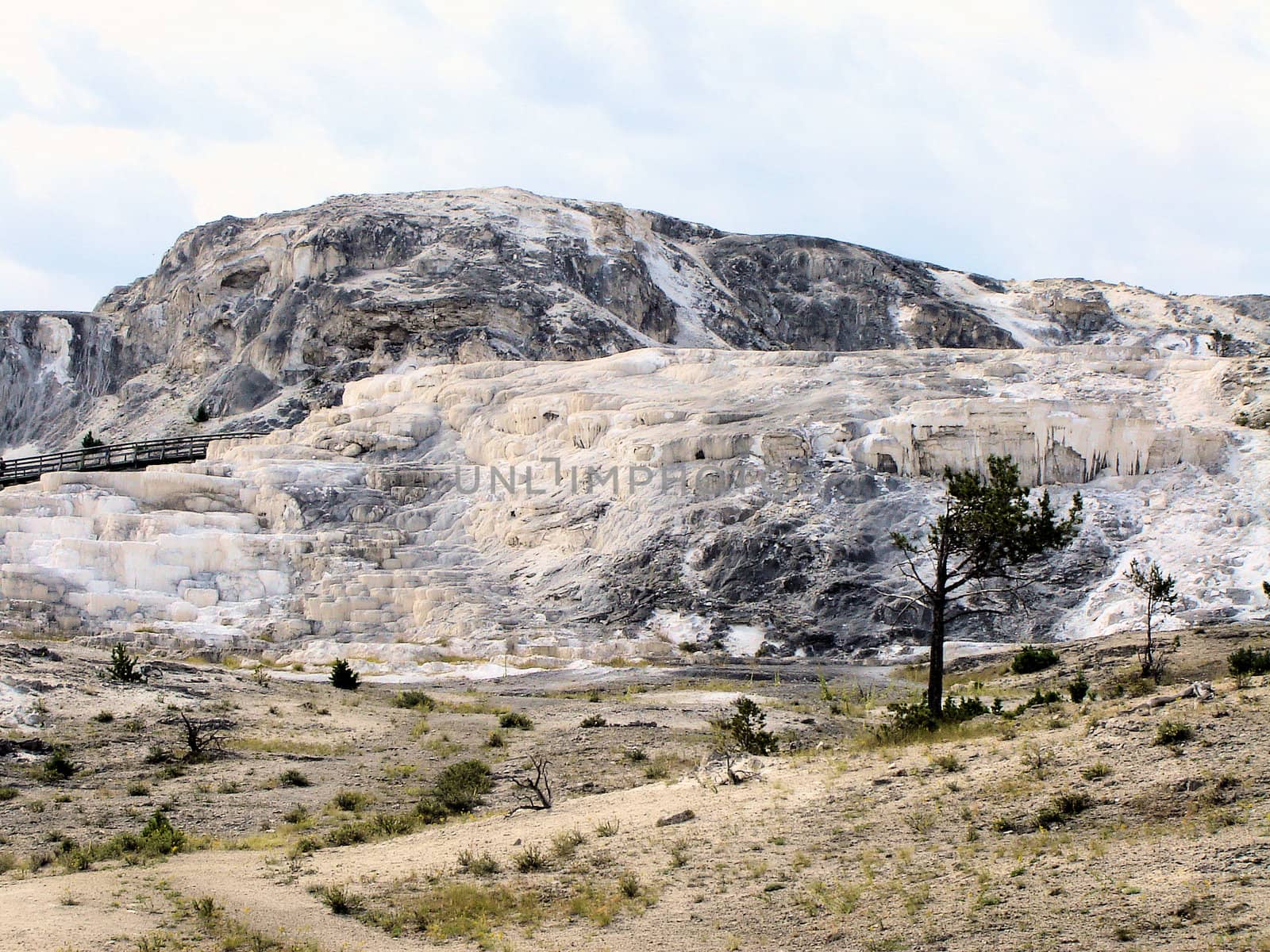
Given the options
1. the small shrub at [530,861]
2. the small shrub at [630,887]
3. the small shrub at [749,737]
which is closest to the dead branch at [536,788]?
the small shrub at [530,861]

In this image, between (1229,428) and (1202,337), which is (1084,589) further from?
(1202,337)

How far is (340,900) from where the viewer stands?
943cm

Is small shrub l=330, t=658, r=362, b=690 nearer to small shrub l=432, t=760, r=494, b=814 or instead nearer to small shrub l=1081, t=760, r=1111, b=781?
small shrub l=432, t=760, r=494, b=814

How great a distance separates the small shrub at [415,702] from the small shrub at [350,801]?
678 cm

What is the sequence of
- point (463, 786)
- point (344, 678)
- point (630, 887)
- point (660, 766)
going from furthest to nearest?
point (344, 678) < point (660, 766) < point (463, 786) < point (630, 887)

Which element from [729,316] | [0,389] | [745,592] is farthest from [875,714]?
[0,389]

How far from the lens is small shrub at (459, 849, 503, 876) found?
10245 mm

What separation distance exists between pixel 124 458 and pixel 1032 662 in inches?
1478

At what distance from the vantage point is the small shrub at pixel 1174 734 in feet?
33.0

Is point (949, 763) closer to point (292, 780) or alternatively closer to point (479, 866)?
point (479, 866)

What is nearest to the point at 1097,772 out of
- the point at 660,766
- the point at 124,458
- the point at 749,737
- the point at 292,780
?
the point at 749,737

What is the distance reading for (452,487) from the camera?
3731 cm

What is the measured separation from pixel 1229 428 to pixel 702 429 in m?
13.3

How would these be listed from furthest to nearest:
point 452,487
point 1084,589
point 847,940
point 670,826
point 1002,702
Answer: point 452,487, point 1084,589, point 1002,702, point 670,826, point 847,940
